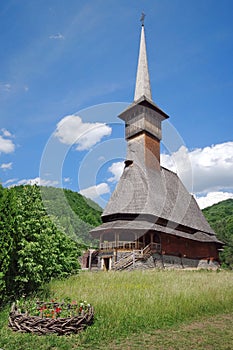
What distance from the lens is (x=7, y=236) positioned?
883cm

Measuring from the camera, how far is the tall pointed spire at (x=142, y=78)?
107 ft

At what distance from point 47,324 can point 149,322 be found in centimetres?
244

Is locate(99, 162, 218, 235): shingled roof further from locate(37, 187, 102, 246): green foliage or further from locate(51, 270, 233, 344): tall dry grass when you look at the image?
locate(51, 270, 233, 344): tall dry grass

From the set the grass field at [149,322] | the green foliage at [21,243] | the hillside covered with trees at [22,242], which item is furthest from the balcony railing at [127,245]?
the hillside covered with trees at [22,242]

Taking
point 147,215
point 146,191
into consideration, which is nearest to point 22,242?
point 147,215

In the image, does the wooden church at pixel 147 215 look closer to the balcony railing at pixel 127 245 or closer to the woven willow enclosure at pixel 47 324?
the balcony railing at pixel 127 245

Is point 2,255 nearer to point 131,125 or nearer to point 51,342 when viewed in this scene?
point 51,342

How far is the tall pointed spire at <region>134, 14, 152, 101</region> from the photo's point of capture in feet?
107

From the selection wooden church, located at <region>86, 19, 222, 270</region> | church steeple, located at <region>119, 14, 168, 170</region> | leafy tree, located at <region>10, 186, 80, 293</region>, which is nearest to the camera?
leafy tree, located at <region>10, 186, 80, 293</region>

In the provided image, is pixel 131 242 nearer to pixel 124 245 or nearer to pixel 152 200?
pixel 124 245

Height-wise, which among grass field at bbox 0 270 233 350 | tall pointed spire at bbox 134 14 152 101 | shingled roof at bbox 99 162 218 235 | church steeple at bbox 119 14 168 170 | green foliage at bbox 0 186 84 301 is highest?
tall pointed spire at bbox 134 14 152 101

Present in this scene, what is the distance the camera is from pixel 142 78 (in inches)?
1319

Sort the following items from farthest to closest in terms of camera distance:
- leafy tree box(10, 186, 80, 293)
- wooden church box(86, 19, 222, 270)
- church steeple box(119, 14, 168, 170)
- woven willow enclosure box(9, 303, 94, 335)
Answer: church steeple box(119, 14, 168, 170) < wooden church box(86, 19, 222, 270) < leafy tree box(10, 186, 80, 293) < woven willow enclosure box(9, 303, 94, 335)

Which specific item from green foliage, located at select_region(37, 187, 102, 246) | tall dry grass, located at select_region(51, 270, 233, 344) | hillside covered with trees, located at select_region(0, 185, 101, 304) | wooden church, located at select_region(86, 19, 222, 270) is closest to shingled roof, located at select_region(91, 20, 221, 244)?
wooden church, located at select_region(86, 19, 222, 270)
